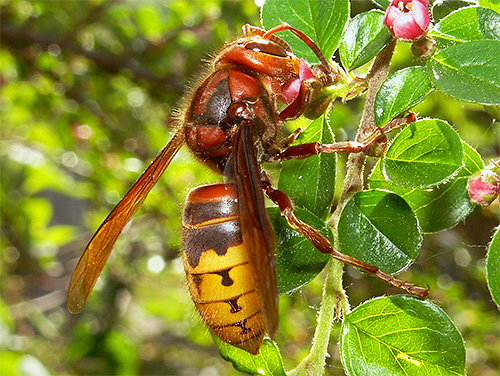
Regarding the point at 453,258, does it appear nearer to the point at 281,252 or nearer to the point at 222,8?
the point at 222,8

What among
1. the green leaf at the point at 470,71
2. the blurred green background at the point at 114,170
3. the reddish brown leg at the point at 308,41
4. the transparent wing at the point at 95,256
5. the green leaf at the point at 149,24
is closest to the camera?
the green leaf at the point at 470,71

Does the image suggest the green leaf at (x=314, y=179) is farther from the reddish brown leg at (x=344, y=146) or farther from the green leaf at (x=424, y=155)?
the green leaf at (x=424, y=155)

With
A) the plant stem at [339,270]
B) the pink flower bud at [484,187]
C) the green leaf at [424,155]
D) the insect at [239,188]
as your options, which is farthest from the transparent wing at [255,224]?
the pink flower bud at [484,187]

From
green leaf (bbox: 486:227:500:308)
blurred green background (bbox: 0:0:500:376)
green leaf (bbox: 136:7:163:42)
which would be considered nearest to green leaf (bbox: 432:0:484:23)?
green leaf (bbox: 486:227:500:308)

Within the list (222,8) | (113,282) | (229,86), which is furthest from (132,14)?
(229,86)

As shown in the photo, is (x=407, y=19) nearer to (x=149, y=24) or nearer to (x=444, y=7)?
(x=444, y=7)

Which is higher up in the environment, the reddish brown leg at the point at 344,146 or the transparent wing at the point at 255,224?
the reddish brown leg at the point at 344,146
